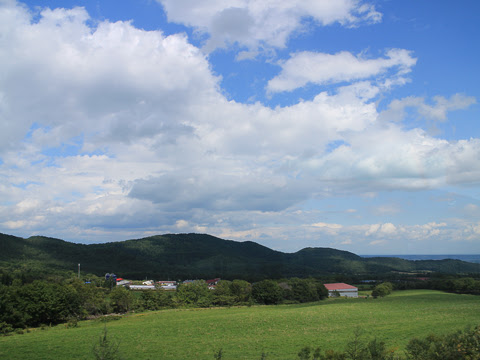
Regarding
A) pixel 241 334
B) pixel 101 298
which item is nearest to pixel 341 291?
pixel 101 298

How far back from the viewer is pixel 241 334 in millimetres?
49500

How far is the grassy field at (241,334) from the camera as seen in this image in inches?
1538

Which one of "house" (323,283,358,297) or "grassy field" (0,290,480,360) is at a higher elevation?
"grassy field" (0,290,480,360)

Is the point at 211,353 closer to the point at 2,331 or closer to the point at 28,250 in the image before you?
the point at 2,331

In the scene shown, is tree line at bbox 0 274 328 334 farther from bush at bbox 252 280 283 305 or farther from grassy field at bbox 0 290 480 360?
grassy field at bbox 0 290 480 360

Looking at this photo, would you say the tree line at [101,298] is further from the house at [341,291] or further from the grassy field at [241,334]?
the house at [341,291]

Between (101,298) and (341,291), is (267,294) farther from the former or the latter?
(101,298)

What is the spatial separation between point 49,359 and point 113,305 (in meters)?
43.2

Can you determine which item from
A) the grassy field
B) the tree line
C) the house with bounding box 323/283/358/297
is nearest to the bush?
the tree line

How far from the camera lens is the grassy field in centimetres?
3906

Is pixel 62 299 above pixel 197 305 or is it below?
above

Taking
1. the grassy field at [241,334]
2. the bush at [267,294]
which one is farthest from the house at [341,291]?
the grassy field at [241,334]

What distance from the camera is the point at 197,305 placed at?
9169 centimetres

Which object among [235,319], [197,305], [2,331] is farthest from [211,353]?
[197,305]
